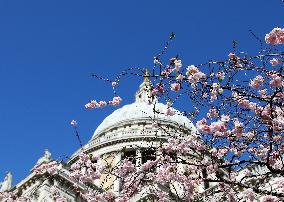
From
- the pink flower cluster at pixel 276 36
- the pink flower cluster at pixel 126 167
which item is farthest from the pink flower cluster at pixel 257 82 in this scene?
the pink flower cluster at pixel 126 167

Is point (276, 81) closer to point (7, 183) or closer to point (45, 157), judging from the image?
point (45, 157)

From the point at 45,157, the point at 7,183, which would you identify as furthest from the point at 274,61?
the point at 7,183

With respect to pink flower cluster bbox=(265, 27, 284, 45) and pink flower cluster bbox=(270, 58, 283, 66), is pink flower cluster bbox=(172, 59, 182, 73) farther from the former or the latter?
pink flower cluster bbox=(265, 27, 284, 45)

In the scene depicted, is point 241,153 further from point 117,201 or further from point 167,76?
point 117,201

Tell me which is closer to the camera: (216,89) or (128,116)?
(216,89)

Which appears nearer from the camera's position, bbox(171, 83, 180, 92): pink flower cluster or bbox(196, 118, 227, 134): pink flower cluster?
bbox(196, 118, 227, 134): pink flower cluster

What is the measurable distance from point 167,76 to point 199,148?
1914mm

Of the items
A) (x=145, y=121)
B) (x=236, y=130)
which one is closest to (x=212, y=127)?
(x=236, y=130)

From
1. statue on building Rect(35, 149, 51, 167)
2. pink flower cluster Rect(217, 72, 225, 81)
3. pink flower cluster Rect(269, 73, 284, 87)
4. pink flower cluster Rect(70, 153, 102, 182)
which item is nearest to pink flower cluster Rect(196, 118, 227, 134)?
pink flower cluster Rect(217, 72, 225, 81)

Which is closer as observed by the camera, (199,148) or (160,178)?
(199,148)

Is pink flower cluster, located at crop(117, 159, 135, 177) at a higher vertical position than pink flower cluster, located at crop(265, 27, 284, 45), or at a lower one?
lower

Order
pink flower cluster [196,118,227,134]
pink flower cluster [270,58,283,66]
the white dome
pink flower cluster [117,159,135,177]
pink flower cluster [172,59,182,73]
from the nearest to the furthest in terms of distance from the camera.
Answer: pink flower cluster [196,118,227,134] → pink flower cluster [270,58,283,66] → pink flower cluster [172,59,182,73] → pink flower cluster [117,159,135,177] → the white dome

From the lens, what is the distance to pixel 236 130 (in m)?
10.2

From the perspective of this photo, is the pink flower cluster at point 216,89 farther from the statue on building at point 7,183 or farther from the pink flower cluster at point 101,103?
the statue on building at point 7,183
